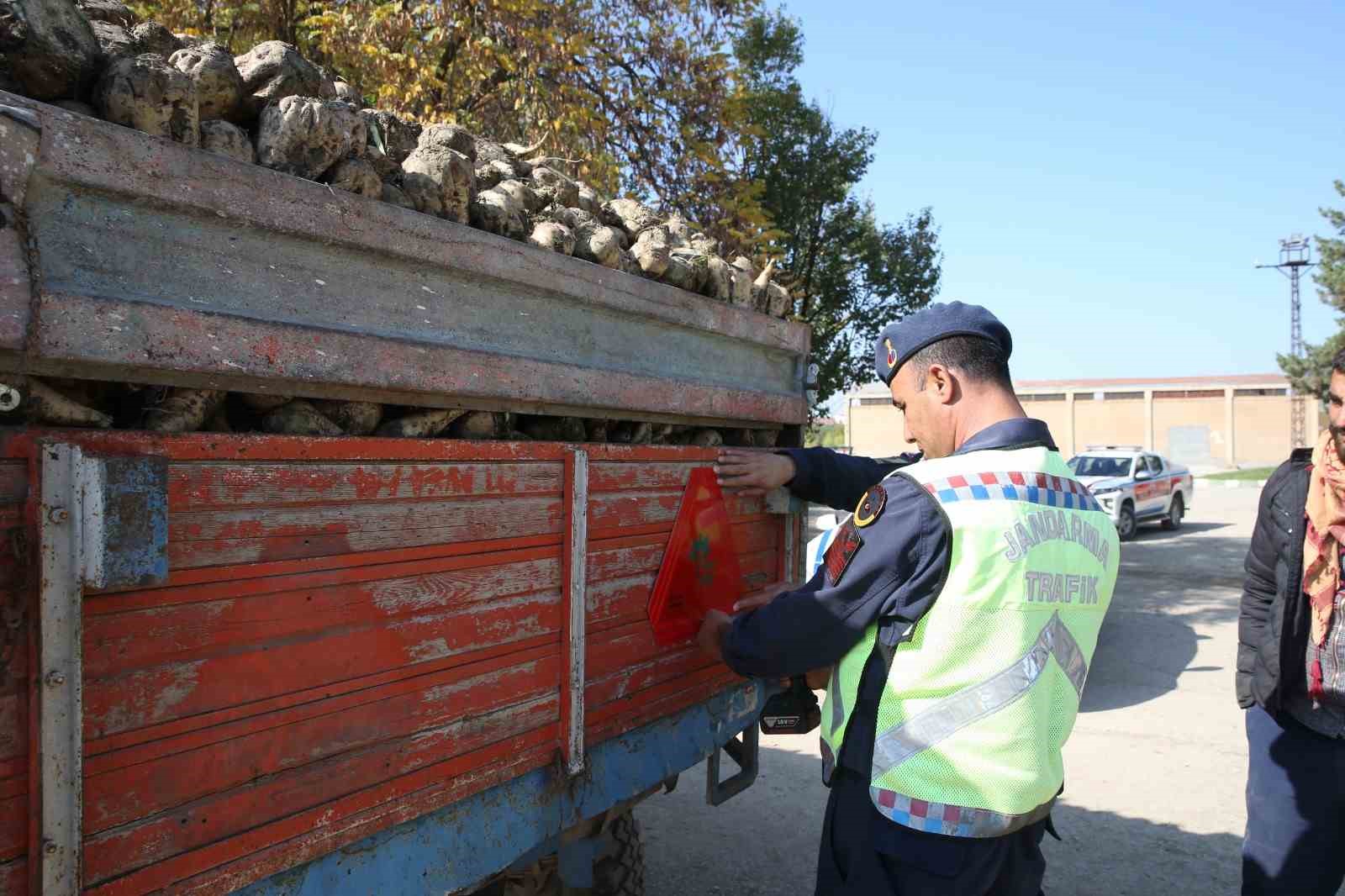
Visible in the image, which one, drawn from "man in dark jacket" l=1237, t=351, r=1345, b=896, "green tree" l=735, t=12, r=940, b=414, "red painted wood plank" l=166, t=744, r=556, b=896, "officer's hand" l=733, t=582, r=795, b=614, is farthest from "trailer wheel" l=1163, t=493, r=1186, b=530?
"red painted wood plank" l=166, t=744, r=556, b=896

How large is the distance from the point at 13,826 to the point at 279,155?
113 cm

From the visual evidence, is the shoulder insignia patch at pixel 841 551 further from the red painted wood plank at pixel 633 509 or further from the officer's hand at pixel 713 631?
the red painted wood plank at pixel 633 509

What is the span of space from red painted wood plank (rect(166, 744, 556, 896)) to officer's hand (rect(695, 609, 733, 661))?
1.61 ft

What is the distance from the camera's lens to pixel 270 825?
150cm

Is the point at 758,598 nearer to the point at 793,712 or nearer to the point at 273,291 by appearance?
the point at 793,712

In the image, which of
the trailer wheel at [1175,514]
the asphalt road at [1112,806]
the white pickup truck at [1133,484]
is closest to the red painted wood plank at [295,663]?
the asphalt road at [1112,806]

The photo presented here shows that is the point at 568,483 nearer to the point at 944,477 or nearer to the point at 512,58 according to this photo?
the point at 944,477

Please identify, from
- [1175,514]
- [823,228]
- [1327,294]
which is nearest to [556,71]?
[823,228]

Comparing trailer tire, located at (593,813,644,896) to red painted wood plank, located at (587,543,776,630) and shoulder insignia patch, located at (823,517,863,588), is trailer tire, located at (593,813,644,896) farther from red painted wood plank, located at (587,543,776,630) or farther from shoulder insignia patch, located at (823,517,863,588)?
shoulder insignia patch, located at (823,517,863,588)

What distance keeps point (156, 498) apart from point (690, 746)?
5.47 ft

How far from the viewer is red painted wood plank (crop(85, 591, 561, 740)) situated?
1305 mm

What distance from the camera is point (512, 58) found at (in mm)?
8789

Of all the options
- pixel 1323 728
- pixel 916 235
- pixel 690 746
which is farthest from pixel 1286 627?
pixel 916 235

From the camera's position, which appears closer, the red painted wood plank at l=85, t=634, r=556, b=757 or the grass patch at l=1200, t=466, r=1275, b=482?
the red painted wood plank at l=85, t=634, r=556, b=757
